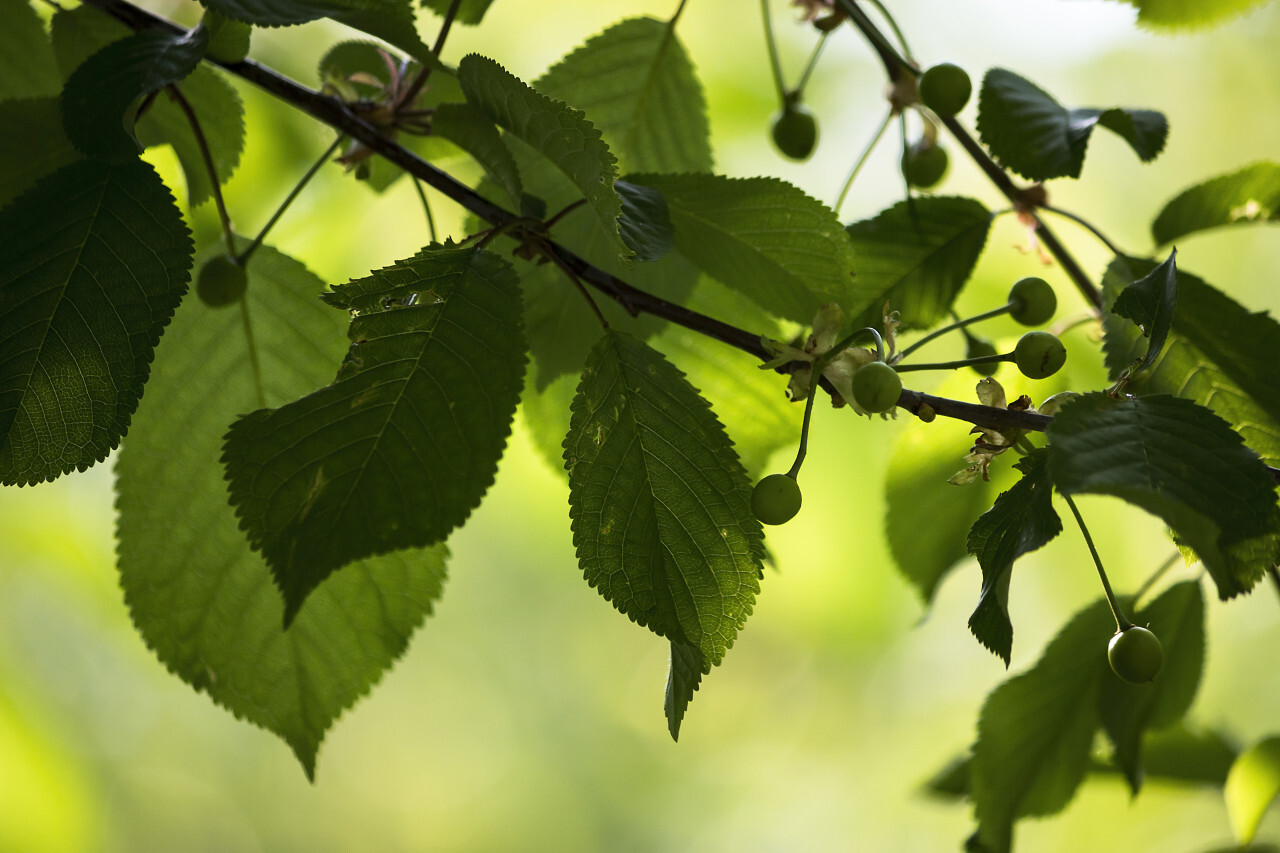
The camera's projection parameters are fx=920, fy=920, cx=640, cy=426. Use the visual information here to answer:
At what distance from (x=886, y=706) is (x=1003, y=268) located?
6.03ft

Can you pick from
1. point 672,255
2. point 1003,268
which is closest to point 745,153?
point 1003,268

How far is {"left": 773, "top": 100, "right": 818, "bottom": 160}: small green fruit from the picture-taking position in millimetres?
535

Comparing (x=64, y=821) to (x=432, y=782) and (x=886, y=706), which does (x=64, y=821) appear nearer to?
(x=432, y=782)

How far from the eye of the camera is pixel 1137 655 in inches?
12.4

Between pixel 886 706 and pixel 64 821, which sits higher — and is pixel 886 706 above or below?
above

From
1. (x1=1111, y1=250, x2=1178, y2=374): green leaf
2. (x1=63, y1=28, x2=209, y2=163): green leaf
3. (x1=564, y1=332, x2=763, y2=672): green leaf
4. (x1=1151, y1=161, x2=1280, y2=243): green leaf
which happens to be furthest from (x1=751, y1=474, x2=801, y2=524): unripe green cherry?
(x1=1151, y1=161, x2=1280, y2=243): green leaf

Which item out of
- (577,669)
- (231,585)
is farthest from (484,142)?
(577,669)

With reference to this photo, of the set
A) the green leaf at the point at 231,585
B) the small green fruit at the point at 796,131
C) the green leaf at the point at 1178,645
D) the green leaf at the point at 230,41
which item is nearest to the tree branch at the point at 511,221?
the green leaf at the point at 230,41

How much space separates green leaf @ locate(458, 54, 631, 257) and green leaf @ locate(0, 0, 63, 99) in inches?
A: 11.2

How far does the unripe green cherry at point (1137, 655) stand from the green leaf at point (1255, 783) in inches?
13.5

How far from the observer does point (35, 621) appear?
2.36 meters

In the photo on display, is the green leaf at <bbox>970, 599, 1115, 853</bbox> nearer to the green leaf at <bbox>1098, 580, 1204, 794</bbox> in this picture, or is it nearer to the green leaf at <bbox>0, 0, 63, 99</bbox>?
the green leaf at <bbox>1098, 580, 1204, 794</bbox>

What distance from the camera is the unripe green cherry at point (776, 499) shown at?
317 millimetres

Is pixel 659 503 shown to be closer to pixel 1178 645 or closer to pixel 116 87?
pixel 116 87
